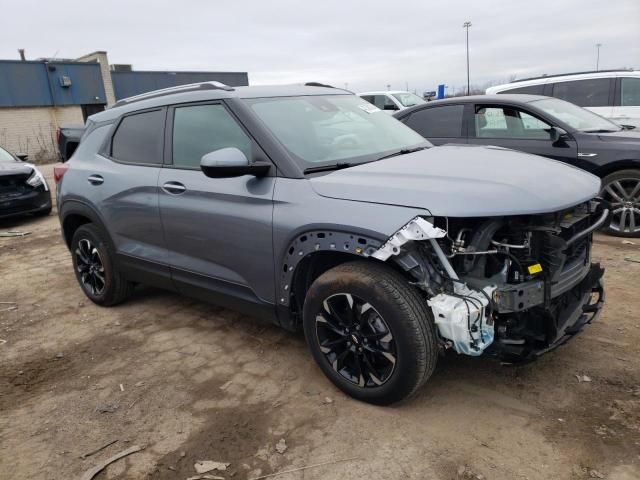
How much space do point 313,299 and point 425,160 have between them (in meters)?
1.13

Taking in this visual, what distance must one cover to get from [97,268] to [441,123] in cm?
454

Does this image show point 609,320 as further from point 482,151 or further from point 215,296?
point 215,296

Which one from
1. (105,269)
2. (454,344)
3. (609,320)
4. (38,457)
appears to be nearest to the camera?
(454,344)

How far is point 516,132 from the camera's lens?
6.24 meters

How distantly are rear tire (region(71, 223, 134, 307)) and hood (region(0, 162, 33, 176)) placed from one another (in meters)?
5.30

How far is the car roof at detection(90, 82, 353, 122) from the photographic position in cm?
354

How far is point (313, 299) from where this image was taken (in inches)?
115

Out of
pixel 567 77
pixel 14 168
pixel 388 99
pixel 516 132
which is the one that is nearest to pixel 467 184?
pixel 516 132

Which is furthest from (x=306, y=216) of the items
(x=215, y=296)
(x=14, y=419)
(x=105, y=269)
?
(x=105, y=269)

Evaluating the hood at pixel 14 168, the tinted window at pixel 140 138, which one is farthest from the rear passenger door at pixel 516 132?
the hood at pixel 14 168

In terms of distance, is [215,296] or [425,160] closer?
[425,160]

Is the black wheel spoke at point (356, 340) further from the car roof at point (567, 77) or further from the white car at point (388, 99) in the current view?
the white car at point (388, 99)

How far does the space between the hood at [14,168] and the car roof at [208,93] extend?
571 cm

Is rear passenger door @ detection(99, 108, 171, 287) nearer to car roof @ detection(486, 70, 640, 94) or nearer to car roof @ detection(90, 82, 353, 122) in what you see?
car roof @ detection(90, 82, 353, 122)
